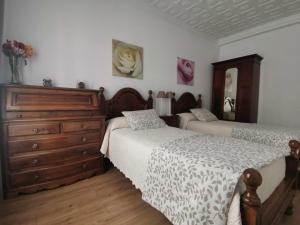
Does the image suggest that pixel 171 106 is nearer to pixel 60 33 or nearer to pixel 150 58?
pixel 150 58

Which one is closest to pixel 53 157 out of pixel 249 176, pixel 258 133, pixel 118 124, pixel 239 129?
pixel 118 124

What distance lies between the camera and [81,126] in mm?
2051

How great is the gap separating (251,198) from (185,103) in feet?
9.48

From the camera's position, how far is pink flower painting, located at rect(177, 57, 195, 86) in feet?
11.8

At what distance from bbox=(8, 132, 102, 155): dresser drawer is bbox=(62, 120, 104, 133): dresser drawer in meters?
0.08

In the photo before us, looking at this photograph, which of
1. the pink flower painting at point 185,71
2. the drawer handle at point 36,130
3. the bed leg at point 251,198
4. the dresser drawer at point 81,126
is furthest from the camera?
the pink flower painting at point 185,71

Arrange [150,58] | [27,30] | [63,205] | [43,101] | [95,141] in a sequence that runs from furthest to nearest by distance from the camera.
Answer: [150,58] < [95,141] < [27,30] < [43,101] < [63,205]

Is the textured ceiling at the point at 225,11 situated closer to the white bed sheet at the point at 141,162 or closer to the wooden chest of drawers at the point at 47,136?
the wooden chest of drawers at the point at 47,136

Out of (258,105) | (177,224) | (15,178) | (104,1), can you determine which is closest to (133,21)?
(104,1)

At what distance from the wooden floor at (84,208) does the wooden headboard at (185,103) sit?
1.97 meters

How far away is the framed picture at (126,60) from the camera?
8.82 ft

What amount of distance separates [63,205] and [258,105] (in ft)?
13.3

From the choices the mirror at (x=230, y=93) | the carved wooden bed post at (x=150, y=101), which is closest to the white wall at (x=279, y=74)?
the mirror at (x=230, y=93)

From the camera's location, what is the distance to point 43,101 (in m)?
1.84
